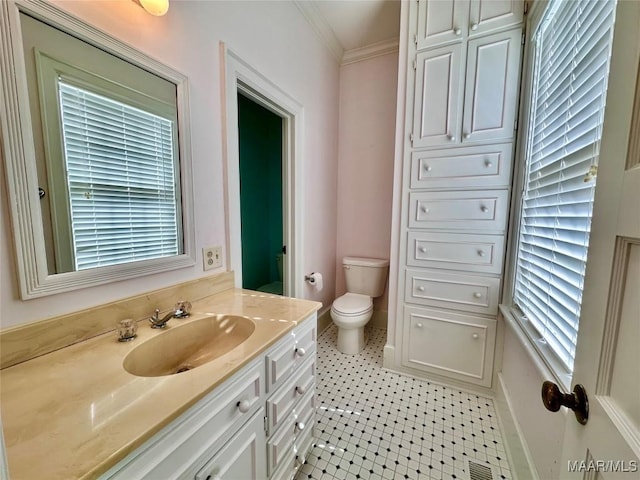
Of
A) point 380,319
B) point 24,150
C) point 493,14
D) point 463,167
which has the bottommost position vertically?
point 380,319

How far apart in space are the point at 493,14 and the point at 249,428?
2.37 metres

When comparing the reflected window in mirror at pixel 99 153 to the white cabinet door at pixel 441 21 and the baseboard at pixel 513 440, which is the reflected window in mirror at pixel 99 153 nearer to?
the white cabinet door at pixel 441 21

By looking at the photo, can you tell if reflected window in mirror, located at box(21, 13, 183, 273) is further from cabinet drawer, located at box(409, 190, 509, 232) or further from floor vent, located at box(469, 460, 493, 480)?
floor vent, located at box(469, 460, 493, 480)

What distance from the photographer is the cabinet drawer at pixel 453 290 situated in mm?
1620

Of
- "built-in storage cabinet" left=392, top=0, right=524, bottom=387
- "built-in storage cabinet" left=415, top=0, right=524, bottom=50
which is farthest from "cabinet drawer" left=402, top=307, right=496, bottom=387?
"built-in storage cabinet" left=415, top=0, right=524, bottom=50

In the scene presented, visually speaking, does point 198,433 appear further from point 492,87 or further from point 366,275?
point 492,87

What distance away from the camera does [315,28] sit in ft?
6.64

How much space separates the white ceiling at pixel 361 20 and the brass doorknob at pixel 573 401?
2395 mm

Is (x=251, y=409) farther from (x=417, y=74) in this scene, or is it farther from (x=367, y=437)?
(x=417, y=74)

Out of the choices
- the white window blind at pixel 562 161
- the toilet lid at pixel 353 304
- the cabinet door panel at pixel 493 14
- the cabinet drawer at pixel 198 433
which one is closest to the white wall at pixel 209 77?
the toilet lid at pixel 353 304

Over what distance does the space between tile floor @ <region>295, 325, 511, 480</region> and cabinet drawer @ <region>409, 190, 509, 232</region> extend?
1100mm

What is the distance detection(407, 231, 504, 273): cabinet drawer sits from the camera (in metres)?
1.59

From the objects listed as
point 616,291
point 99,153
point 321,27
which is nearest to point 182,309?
point 99,153

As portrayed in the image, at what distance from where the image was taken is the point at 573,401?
0.48 metres
